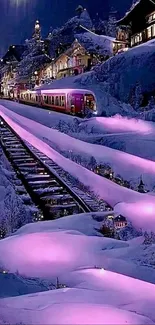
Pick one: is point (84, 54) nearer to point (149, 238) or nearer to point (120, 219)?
point (120, 219)

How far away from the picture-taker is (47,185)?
40.6 ft

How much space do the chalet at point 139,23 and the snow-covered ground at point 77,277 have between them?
2489cm

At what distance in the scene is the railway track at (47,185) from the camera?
395 inches

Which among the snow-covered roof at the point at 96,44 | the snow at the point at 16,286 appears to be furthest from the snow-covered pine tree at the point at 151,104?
the snow-covered roof at the point at 96,44

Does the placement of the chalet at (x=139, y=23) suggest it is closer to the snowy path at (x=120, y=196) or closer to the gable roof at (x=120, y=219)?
the snowy path at (x=120, y=196)

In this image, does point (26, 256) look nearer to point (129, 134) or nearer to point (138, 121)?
point (129, 134)

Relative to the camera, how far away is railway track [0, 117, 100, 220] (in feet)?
32.9

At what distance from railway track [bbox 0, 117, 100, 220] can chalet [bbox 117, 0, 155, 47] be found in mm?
14927

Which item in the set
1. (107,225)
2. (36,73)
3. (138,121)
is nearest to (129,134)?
(138,121)

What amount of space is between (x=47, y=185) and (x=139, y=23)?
23110mm

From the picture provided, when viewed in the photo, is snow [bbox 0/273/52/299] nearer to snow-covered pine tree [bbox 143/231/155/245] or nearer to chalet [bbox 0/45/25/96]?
snow-covered pine tree [bbox 143/231/155/245]

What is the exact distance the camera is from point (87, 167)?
13.9 metres

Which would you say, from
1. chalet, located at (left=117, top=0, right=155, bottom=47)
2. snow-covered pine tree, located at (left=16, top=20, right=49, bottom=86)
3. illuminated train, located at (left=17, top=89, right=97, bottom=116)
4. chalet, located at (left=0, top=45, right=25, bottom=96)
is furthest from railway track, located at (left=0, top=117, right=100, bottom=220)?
chalet, located at (left=0, top=45, right=25, bottom=96)

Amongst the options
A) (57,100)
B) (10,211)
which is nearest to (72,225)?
(10,211)
